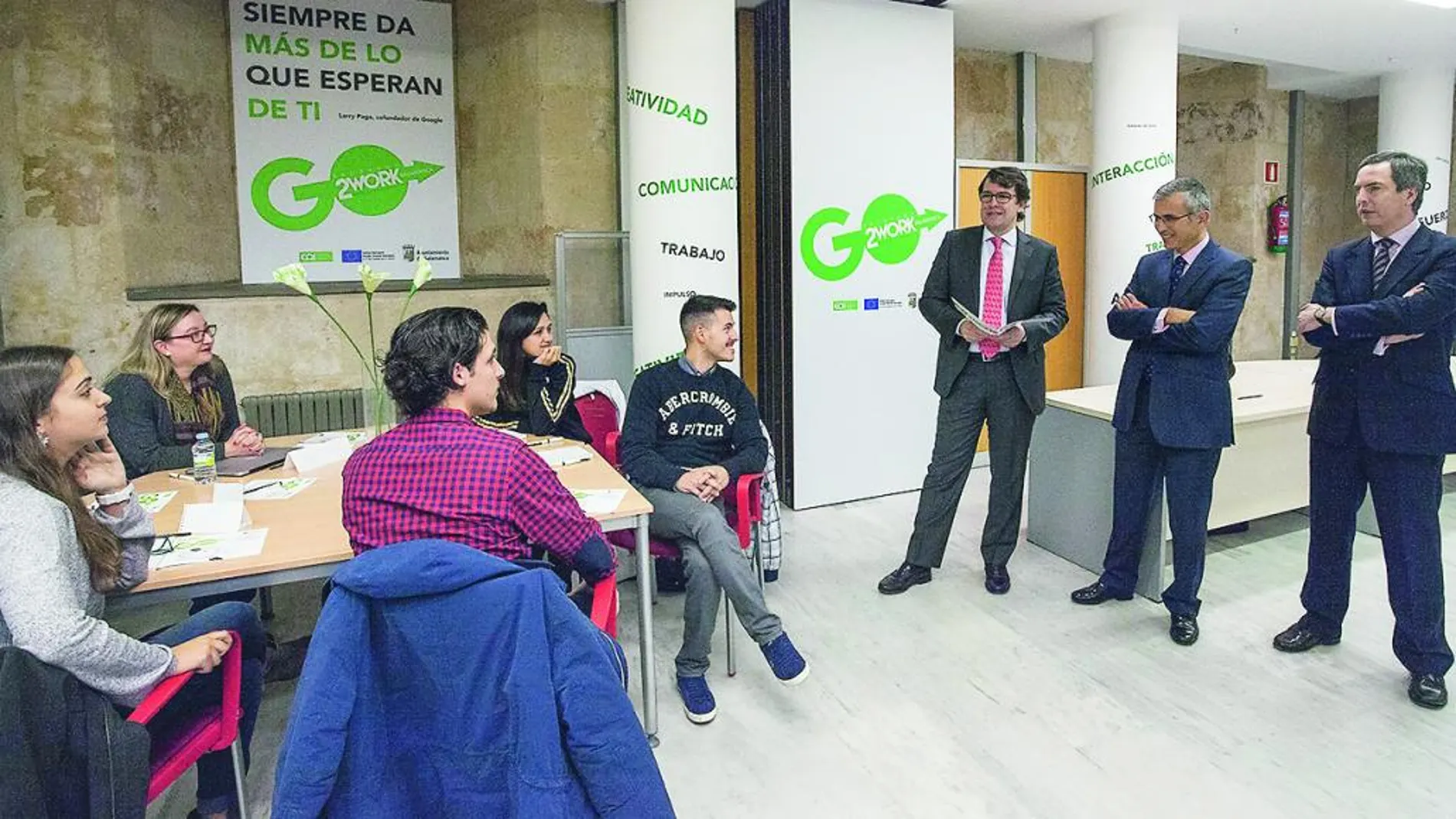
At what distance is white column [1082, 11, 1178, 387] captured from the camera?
5.65 meters

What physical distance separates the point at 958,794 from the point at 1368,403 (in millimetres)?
1685

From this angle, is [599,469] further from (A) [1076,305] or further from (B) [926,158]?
(A) [1076,305]

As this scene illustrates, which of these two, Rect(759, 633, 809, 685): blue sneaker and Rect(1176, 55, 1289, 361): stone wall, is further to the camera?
Rect(1176, 55, 1289, 361): stone wall

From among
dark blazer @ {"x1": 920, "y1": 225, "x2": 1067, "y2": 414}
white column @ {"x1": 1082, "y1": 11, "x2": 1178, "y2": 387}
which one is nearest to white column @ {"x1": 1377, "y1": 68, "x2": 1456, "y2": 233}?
white column @ {"x1": 1082, "y1": 11, "x2": 1178, "y2": 387}

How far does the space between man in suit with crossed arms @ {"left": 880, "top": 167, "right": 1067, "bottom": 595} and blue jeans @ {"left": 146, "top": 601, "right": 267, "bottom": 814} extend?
2.32 metres

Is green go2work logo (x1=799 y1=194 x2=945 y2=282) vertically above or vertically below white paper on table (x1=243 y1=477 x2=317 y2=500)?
above

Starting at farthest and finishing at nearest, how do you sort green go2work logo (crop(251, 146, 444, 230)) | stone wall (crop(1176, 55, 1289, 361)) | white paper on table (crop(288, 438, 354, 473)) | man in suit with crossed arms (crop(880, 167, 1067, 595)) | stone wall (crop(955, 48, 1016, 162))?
1. stone wall (crop(1176, 55, 1289, 361))
2. stone wall (crop(955, 48, 1016, 162))
3. green go2work logo (crop(251, 146, 444, 230))
4. man in suit with crossed arms (crop(880, 167, 1067, 595))
5. white paper on table (crop(288, 438, 354, 473))

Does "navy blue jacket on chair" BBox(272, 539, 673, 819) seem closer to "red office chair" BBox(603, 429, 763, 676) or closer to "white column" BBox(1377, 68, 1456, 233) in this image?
"red office chair" BBox(603, 429, 763, 676)

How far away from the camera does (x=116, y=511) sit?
2002 mm

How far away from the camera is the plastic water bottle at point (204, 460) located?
2891mm

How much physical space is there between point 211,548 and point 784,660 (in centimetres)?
154

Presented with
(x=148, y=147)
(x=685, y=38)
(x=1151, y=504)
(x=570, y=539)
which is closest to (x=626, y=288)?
(x=685, y=38)

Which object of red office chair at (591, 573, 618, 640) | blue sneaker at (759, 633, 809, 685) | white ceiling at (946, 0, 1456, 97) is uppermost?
white ceiling at (946, 0, 1456, 97)

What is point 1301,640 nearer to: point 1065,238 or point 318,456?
point 318,456
